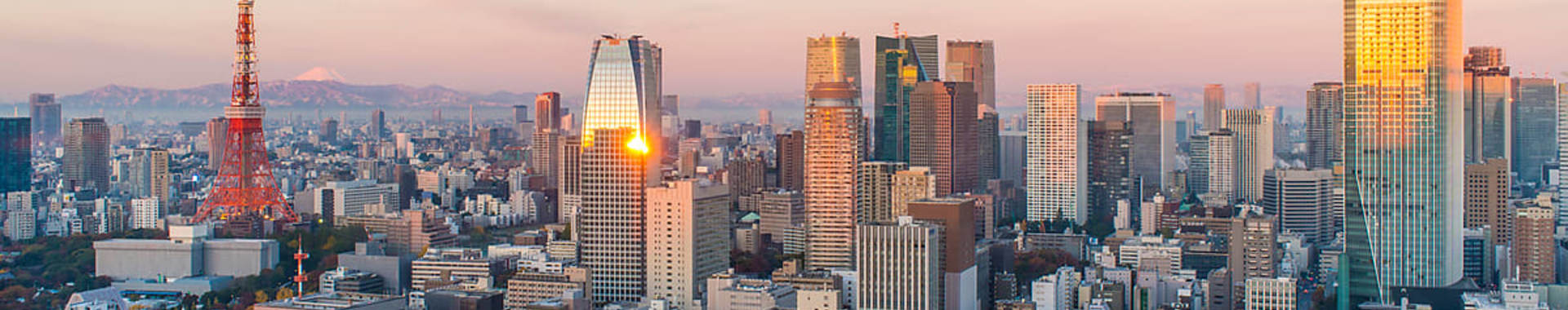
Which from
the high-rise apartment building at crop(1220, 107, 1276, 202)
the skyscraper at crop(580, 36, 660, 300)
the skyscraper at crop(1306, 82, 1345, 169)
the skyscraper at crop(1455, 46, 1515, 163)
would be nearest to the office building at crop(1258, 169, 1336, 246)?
the skyscraper at crop(1306, 82, 1345, 169)

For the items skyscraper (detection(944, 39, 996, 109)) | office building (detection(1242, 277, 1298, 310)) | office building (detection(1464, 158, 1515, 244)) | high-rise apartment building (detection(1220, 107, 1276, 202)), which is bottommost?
office building (detection(1242, 277, 1298, 310))

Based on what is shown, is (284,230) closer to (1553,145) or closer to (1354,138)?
(1354,138)

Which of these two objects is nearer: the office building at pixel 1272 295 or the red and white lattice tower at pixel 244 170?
the office building at pixel 1272 295

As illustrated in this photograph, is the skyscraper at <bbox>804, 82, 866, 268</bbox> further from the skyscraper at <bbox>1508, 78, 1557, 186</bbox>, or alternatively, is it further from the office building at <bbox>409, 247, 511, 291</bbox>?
the skyscraper at <bbox>1508, 78, 1557, 186</bbox>

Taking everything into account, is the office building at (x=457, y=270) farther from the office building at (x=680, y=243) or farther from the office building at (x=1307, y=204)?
the office building at (x=1307, y=204)

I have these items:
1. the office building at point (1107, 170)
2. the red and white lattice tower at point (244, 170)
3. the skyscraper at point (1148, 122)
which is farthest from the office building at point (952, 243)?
the skyscraper at point (1148, 122)

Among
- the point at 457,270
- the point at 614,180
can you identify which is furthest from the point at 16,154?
the point at 614,180
